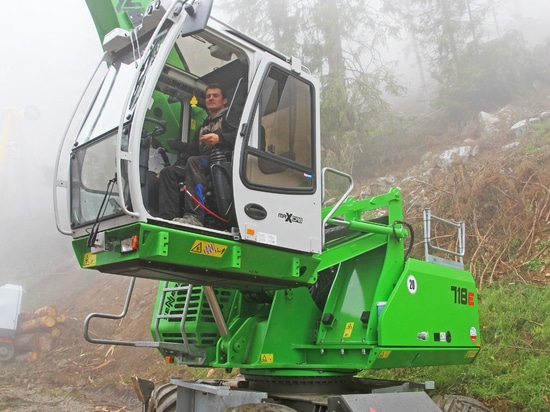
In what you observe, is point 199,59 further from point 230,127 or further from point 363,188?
point 363,188

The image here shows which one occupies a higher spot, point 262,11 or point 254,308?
point 262,11

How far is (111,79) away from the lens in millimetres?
5105

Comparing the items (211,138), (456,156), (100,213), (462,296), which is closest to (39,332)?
(456,156)

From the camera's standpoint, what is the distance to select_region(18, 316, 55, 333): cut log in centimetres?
1736

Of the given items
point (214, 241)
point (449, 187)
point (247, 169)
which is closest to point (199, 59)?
point (247, 169)

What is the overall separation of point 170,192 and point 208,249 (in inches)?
24.4

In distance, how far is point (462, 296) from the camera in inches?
241

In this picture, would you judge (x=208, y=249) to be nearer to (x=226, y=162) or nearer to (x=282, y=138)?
(x=226, y=162)

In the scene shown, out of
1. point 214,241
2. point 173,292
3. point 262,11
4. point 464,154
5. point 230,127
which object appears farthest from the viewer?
point 262,11

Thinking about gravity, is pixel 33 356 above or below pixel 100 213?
below

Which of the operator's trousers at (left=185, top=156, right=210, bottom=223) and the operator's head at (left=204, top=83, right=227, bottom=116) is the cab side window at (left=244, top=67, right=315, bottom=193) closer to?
the operator's trousers at (left=185, top=156, right=210, bottom=223)

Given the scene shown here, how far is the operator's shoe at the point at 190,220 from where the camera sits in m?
4.34

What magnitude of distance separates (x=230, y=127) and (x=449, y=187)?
769 cm

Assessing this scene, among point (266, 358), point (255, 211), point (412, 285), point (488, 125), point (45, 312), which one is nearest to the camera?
point (255, 211)
